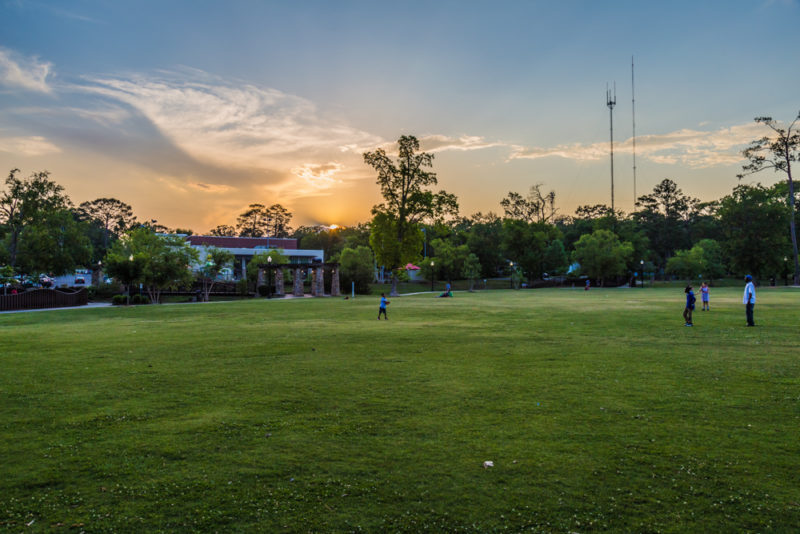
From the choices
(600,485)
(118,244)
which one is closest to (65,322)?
(600,485)

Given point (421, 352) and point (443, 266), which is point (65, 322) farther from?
point (443, 266)

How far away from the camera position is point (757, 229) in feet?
235

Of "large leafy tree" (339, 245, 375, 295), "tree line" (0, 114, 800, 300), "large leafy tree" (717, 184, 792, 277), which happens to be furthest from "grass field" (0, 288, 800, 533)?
"large leafy tree" (717, 184, 792, 277)

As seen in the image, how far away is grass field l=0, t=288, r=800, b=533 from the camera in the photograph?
176 inches

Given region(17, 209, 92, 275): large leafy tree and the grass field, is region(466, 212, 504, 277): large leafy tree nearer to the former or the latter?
region(17, 209, 92, 275): large leafy tree

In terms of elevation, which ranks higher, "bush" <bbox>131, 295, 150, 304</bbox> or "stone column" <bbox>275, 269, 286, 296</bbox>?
"stone column" <bbox>275, 269, 286, 296</bbox>

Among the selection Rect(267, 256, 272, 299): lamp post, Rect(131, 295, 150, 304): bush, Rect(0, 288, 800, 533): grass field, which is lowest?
Rect(131, 295, 150, 304): bush

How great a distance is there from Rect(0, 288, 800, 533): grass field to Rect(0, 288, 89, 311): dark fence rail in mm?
26235

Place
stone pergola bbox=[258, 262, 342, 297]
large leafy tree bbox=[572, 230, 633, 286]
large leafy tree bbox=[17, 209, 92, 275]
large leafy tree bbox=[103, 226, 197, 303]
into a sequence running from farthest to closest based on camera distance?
large leafy tree bbox=[572, 230, 633, 286] → stone pergola bbox=[258, 262, 342, 297] → large leafy tree bbox=[17, 209, 92, 275] → large leafy tree bbox=[103, 226, 197, 303]

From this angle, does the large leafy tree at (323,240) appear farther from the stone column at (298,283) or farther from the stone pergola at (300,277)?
the stone column at (298,283)

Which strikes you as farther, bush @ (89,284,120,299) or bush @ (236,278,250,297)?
bush @ (236,278,250,297)

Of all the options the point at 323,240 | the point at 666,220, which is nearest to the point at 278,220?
the point at 323,240

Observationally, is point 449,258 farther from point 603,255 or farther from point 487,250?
point 603,255

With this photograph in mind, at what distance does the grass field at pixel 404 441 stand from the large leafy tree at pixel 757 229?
72.8 metres
